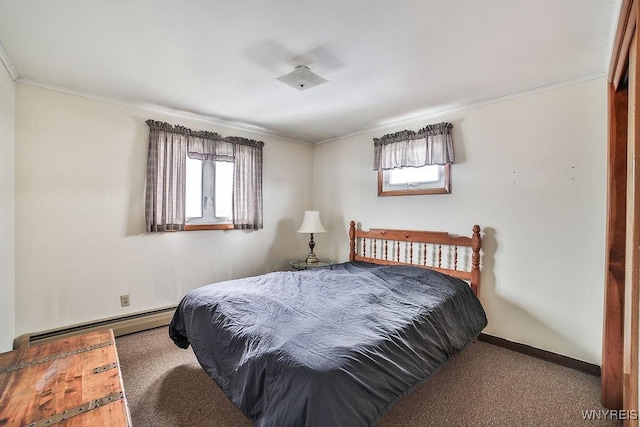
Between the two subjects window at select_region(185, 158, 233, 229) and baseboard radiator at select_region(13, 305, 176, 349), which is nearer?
baseboard radiator at select_region(13, 305, 176, 349)

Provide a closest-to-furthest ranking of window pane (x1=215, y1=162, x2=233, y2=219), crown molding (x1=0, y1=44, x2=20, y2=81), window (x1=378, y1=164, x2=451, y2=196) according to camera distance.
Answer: crown molding (x1=0, y1=44, x2=20, y2=81) → window (x1=378, y1=164, x2=451, y2=196) → window pane (x1=215, y1=162, x2=233, y2=219)

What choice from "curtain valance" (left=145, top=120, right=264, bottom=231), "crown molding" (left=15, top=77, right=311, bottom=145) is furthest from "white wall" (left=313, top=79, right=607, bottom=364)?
"curtain valance" (left=145, top=120, right=264, bottom=231)

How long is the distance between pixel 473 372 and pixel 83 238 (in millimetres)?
3514

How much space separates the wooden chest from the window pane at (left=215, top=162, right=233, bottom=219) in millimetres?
1963

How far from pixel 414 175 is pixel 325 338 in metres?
2.36

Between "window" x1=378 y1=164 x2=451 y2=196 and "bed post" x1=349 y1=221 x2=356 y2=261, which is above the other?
"window" x1=378 y1=164 x2=451 y2=196

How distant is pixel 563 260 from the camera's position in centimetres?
236

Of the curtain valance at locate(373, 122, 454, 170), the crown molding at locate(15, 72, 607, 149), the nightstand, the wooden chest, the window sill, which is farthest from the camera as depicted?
the nightstand

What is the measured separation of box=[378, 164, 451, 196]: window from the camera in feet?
10.1

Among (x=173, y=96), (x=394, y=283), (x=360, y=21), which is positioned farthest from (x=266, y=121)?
(x=394, y=283)

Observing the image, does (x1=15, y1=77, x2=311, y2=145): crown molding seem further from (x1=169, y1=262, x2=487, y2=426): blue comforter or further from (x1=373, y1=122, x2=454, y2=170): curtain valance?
(x1=169, y1=262, x2=487, y2=426): blue comforter

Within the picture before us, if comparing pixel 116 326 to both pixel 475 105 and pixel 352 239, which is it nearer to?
pixel 352 239

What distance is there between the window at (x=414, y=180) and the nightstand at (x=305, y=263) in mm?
1190

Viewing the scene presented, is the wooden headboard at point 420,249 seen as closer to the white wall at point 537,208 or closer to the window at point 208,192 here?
the white wall at point 537,208
